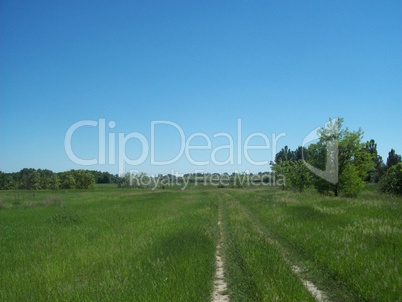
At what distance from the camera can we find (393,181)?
3844 cm

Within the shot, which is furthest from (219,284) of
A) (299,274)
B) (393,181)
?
(393,181)

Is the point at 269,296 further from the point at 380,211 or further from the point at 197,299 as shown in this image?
the point at 380,211

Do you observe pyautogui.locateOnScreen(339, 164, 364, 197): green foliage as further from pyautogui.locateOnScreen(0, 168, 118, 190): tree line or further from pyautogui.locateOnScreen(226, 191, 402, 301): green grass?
pyautogui.locateOnScreen(0, 168, 118, 190): tree line

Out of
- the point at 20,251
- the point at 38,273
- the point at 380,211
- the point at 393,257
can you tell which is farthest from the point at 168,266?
the point at 380,211

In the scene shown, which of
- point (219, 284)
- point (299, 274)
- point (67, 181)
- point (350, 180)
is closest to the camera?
point (219, 284)

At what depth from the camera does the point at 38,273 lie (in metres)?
9.26

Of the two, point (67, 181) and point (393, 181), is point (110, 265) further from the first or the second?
point (67, 181)

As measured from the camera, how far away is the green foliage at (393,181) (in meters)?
37.8

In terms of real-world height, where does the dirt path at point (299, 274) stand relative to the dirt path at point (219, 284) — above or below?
above

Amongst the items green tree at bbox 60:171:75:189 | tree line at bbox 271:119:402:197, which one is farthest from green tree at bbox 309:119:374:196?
green tree at bbox 60:171:75:189

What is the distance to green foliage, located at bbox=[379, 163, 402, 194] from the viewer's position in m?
37.8

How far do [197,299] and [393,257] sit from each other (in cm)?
541

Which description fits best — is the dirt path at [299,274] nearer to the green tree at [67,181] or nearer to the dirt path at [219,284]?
the dirt path at [219,284]

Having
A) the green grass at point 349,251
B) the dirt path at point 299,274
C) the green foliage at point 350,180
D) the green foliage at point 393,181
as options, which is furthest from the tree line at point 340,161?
the dirt path at point 299,274
